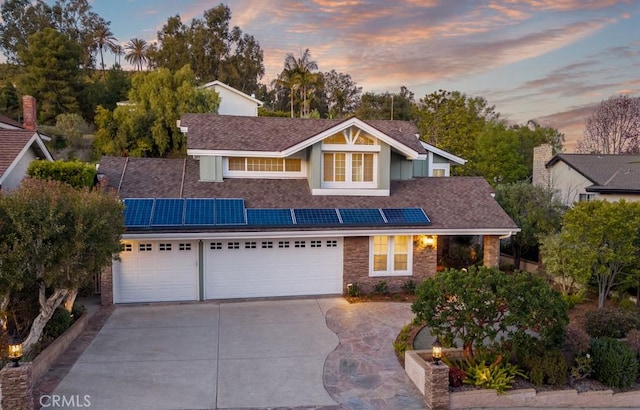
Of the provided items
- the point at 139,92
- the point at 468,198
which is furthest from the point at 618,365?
the point at 139,92

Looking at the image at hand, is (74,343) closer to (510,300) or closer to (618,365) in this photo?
(510,300)

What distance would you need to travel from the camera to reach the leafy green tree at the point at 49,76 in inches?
1479

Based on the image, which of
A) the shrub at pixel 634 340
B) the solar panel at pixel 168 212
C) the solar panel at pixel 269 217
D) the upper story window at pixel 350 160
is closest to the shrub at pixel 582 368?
the shrub at pixel 634 340

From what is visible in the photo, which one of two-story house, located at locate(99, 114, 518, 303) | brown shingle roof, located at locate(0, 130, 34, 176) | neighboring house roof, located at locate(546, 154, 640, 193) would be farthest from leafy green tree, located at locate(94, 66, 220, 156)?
neighboring house roof, located at locate(546, 154, 640, 193)

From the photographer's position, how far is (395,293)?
49.5 feet

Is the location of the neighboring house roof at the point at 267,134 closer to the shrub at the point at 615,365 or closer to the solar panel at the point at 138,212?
the solar panel at the point at 138,212

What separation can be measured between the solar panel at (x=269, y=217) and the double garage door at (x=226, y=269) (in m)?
0.74

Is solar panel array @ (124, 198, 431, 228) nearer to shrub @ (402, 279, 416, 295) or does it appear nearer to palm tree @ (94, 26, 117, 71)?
shrub @ (402, 279, 416, 295)

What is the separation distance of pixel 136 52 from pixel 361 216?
52889 millimetres

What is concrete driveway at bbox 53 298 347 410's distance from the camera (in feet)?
26.2

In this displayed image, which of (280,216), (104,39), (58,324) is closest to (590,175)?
(280,216)

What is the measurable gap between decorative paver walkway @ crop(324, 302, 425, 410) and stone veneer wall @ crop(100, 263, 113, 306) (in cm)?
710

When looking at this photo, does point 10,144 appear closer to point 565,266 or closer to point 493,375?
point 493,375

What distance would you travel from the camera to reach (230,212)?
14352 millimetres
